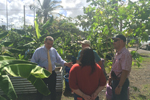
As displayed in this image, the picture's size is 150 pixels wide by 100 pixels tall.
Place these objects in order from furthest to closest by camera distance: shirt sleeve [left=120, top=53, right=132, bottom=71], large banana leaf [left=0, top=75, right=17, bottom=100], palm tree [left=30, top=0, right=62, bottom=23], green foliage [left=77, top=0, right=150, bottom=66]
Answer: palm tree [left=30, top=0, right=62, bottom=23], green foliage [left=77, top=0, right=150, bottom=66], shirt sleeve [left=120, top=53, right=132, bottom=71], large banana leaf [left=0, top=75, right=17, bottom=100]

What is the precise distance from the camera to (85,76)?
6.68 feet

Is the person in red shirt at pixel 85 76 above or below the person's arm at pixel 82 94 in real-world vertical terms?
above

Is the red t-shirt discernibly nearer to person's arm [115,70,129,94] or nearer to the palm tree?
person's arm [115,70,129,94]

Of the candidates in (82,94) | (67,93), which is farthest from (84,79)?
(67,93)

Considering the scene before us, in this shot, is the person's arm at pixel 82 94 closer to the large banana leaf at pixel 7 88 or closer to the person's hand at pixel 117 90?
the person's hand at pixel 117 90

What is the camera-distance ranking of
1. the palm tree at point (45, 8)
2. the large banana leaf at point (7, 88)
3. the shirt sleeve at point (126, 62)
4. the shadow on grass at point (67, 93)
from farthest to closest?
1. the palm tree at point (45, 8)
2. the shadow on grass at point (67, 93)
3. the shirt sleeve at point (126, 62)
4. the large banana leaf at point (7, 88)

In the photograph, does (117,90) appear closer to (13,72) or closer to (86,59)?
(86,59)

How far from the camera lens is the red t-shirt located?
204 cm

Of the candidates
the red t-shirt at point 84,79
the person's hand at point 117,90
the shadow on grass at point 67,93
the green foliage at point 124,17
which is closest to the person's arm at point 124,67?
the person's hand at point 117,90

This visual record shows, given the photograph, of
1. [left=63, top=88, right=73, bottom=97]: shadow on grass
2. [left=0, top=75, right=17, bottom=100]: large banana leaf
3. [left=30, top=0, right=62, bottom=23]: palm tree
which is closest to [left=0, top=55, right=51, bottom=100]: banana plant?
[left=0, top=75, right=17, bottom=100]: large banana leaf

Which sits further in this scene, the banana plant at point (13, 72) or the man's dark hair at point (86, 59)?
the man's dark hair at point (86, 59)

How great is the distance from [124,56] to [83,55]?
909mm

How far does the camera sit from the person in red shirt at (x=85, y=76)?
204cm

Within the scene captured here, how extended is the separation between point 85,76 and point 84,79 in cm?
5
